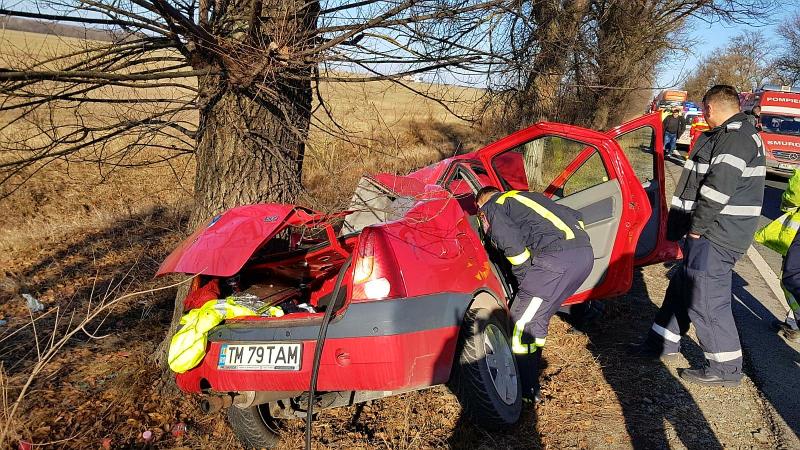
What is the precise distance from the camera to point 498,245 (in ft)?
11.8

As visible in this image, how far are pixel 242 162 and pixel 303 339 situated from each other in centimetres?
182

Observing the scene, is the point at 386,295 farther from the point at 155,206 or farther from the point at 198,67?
the point at 155,206

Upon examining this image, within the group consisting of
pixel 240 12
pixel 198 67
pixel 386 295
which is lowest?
pixel 386 295

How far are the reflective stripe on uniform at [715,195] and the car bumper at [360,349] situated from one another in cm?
225

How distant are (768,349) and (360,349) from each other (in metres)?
3.73

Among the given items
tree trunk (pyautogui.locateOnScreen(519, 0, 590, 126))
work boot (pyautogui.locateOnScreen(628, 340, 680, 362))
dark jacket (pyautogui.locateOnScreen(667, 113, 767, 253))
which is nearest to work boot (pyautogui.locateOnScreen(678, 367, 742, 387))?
work boot (pyautogui.locateOnScreen(628, 340, 680, 362))

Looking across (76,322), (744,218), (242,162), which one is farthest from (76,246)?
(744,218)

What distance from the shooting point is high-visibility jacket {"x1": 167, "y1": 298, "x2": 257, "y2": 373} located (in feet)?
9.07

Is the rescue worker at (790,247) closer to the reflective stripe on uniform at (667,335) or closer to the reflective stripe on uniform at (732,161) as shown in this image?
the reflective stripe on uniform at (667,335)

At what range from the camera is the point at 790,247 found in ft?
15.8

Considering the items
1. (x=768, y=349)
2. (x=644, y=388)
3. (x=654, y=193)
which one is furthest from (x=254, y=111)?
(x=768, y=349)

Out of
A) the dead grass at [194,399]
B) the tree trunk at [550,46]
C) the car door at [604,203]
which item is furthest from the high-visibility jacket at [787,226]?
the tree trunk at [550,46]

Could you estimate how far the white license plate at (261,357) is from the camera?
2.67 metres

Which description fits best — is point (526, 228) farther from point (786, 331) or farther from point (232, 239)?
point (786, 331)
